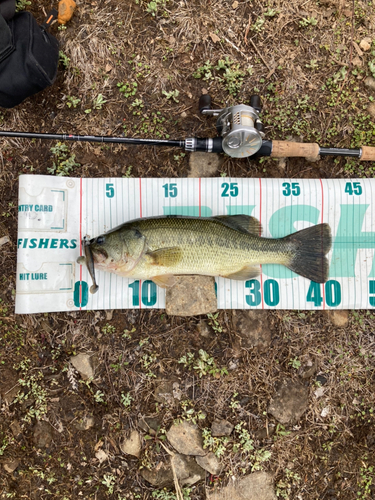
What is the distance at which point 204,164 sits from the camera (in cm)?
→ 394

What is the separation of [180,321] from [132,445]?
4.91 feet

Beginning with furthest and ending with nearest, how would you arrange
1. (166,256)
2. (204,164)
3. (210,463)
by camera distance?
(204,164) → (210,463) → (166,256)

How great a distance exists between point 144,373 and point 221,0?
Answer: 4.57m

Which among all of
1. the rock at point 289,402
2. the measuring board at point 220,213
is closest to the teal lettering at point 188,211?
the measuring board at point 220,213

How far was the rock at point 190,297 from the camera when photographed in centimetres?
364

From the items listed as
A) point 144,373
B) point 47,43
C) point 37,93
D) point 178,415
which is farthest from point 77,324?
point 47,43

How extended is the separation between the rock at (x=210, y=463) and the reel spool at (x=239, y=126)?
340 centimetres

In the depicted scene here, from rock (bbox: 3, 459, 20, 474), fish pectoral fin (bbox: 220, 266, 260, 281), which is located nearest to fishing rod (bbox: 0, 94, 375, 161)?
fish pectoral fin (bbox: 220, 266, 260, 281)

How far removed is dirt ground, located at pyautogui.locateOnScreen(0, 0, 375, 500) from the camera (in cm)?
377

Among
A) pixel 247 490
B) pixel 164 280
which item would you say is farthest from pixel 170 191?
pixel 247 490

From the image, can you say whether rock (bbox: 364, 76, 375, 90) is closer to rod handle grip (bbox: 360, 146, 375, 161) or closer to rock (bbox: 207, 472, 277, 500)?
rod handle grip (bbox: 360, 146, 375, 161)

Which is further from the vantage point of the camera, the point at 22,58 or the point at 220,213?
the point at 220,213

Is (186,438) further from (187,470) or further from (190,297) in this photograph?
(190,297)

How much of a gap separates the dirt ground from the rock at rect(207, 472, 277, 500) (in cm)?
10
